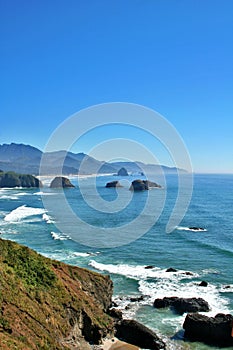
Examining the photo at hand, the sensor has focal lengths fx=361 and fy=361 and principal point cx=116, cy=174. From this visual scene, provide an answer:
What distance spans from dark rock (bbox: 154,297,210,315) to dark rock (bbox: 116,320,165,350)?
5.90m

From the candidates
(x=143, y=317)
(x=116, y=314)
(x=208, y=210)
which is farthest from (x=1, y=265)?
(x=208, y=210)

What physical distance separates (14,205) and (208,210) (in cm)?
5148

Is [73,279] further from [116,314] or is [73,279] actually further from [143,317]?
[143,317]

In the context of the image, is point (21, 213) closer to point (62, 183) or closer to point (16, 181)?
point (62, 183)

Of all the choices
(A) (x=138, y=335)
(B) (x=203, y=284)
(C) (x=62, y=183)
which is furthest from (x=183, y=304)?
(C) (x=62, y=183)

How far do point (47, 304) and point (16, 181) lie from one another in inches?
6051

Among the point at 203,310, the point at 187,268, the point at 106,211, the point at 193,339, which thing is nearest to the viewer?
the point at 193,339

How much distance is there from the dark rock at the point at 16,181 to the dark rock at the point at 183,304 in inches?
5740

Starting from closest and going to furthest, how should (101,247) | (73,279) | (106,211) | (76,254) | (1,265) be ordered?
(1,265) < (73,279) < (76,254) < (101,247) < (106,211)

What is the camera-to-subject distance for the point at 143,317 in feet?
100

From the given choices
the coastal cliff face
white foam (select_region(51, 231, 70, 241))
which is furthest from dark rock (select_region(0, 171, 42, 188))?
the coastal cliff face

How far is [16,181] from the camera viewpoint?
560ft

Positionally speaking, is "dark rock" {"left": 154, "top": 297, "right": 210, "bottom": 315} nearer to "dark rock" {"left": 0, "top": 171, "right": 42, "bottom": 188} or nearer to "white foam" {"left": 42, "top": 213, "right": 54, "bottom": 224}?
"white foam" {"left": 42, "top": 213, "right": 54, "bottom": 224}

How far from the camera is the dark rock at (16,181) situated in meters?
170
